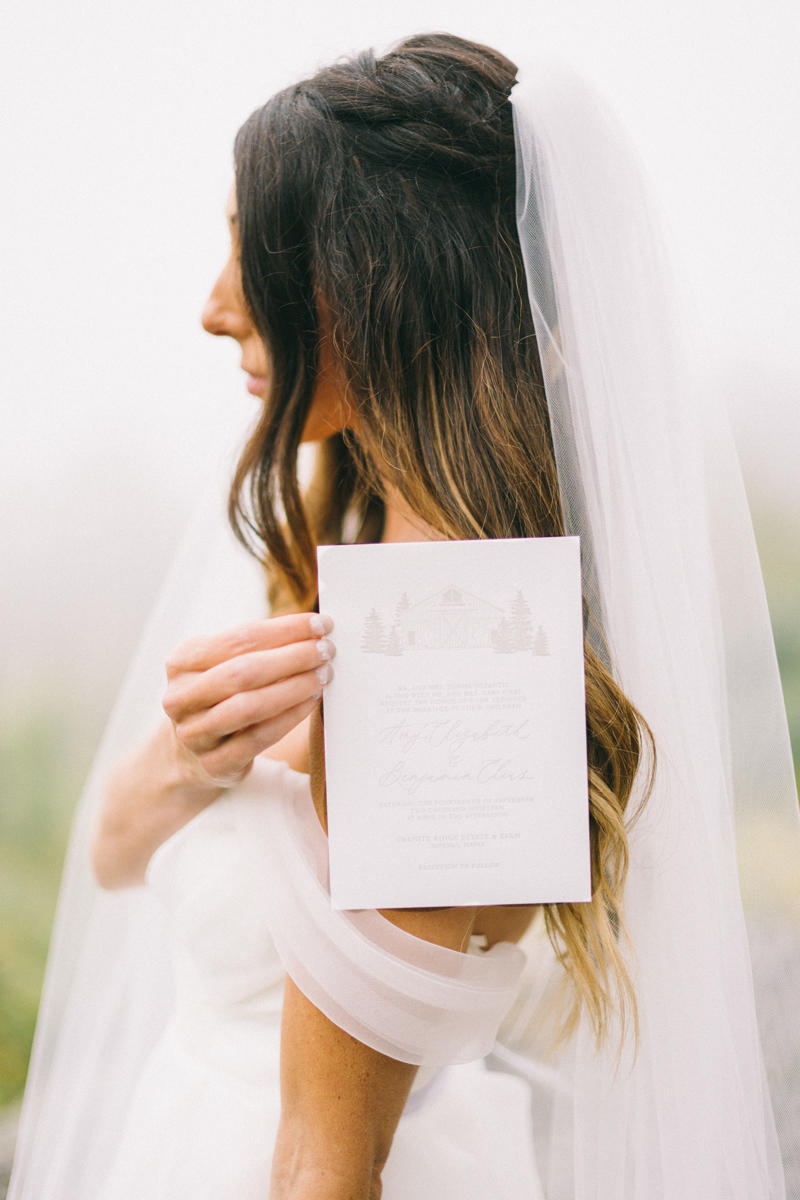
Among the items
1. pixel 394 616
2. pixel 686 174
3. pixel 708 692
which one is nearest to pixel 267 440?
pixel 394 616

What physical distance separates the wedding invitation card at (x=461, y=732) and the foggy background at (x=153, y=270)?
1.87 ft

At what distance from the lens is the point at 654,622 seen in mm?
674

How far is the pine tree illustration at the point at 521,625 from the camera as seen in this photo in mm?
643

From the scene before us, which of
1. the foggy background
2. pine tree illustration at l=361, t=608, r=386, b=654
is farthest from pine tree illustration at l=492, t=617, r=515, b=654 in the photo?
the foggy background

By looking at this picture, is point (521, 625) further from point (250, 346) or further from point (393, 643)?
point (250, 346)

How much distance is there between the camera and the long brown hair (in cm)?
70

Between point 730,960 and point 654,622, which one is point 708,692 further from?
point 730,960

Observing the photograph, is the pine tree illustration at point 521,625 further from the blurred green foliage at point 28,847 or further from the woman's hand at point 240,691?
the blurred green foliage at point 28,847

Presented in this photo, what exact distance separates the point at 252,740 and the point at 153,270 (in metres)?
1.00

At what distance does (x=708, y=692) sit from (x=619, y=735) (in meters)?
0.10

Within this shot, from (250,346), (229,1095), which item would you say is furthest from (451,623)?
(229,1095)

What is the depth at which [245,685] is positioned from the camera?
617mm

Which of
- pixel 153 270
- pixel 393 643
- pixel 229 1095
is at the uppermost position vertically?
pixel 153 270

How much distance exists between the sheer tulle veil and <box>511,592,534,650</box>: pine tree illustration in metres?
0.09
